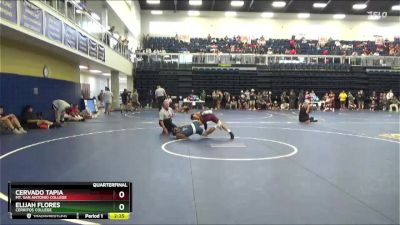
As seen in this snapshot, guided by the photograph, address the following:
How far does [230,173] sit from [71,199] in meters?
3.23

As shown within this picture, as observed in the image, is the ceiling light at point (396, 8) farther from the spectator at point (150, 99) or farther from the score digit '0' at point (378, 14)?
the spectator at point (150, 99)

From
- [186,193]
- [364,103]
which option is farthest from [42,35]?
[364,103]

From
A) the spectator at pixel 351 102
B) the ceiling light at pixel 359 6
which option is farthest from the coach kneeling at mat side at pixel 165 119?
the ceiling light at pixel 359 6

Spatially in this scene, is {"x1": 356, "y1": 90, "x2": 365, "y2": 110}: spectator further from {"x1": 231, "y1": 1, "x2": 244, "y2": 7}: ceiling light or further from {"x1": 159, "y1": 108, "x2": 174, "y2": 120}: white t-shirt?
{"x1": 159, "y1": 108, "x2": 174, "y2": 120}: white t-shirt

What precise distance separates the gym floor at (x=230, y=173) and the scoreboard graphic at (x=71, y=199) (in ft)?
1.96

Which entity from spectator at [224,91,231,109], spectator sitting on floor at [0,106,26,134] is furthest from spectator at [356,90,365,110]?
spectator sitting on floor at [0,106,26,134]

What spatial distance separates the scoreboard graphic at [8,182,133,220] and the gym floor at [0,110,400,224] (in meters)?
0.60

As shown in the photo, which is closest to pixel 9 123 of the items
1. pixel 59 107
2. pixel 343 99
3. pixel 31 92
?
pixel 31 92

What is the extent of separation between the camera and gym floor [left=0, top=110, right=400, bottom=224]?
3916 mm

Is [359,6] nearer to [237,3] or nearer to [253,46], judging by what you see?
[253,46]

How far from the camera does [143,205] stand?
13.7ft

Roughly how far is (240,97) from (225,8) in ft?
39.0

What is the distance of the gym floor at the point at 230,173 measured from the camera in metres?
3.92

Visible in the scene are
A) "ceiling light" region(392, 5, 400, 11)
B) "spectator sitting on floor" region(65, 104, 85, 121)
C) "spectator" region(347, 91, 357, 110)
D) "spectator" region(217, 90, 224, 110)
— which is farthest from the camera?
"ceiling light" region(392, 5, 400, 11)
